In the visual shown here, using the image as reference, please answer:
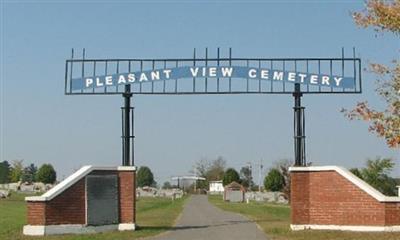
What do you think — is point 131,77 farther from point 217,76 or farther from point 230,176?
point 230,176

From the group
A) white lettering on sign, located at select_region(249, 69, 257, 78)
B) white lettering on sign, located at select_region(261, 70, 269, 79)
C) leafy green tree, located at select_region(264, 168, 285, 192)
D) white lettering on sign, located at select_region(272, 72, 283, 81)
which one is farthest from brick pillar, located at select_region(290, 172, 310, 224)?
leafy green tree, located at select_region(264, 168, 285, 192)

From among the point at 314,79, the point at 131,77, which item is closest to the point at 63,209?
the point at 131,77

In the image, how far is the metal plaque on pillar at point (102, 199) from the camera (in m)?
22.0

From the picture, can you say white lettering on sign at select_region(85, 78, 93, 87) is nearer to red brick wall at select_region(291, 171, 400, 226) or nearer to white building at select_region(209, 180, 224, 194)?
red brick wall at select_region(291, 171, 400, 226)

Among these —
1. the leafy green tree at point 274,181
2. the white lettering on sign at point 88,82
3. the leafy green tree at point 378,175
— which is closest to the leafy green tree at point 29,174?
the leafy green tree at point 274,181

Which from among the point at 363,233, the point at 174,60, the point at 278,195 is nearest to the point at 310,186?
the point at 363,233

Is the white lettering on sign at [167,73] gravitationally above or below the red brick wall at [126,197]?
above

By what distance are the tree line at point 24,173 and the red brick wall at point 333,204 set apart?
94.3 metres

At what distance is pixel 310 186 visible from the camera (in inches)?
875

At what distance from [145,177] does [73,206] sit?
397 feet

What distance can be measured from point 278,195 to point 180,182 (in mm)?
64723

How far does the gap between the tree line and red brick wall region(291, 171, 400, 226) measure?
309ft

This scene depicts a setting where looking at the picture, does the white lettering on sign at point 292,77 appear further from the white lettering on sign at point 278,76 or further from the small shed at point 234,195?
the small shed at point 234,195

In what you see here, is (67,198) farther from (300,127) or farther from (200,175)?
(200,175)
